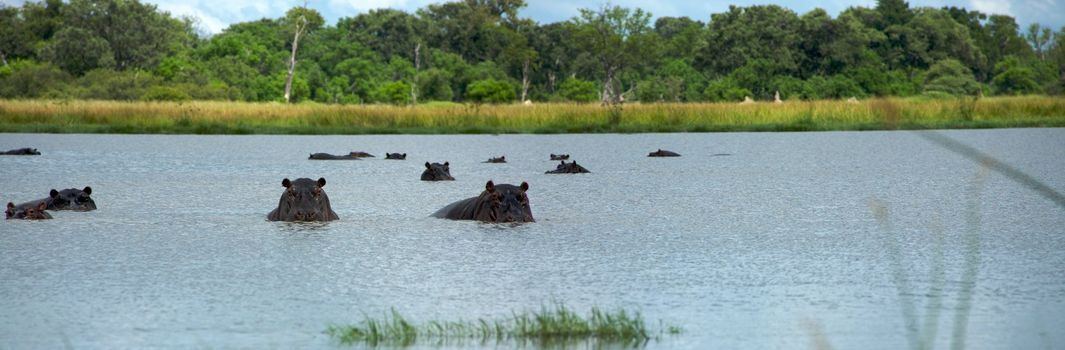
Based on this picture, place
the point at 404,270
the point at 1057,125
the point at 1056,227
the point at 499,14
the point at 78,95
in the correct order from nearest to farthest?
the point at 404,270
the point at 1056,227
the point at 1057,125
the point at 78,95
the point at 499,14

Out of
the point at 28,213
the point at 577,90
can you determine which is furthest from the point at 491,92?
the point at 28,213

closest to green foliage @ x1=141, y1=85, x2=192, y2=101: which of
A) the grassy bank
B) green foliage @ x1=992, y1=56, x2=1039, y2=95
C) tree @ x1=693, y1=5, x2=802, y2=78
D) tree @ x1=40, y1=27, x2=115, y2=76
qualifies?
tree @ x1=40, y1=27, x2=115, y2=76

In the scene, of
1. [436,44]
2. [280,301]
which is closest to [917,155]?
[280,301]

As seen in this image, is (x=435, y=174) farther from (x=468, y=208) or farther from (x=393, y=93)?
(x=393, y=93)

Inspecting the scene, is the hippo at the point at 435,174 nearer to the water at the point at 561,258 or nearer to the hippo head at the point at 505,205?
the water at the point at 561,258

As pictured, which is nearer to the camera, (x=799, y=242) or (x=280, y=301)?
(x=280, y=301)

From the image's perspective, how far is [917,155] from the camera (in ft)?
71.7

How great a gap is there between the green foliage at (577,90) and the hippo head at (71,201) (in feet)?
181

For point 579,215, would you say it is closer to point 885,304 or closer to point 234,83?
point 885,304

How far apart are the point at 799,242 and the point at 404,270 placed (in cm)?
289

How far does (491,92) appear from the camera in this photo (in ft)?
209

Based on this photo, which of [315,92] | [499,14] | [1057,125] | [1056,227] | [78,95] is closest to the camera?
[1056,227]

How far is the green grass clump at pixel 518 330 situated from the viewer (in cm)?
581

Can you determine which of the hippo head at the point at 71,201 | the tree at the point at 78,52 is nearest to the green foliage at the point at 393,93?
the tree at the point at 78,52
